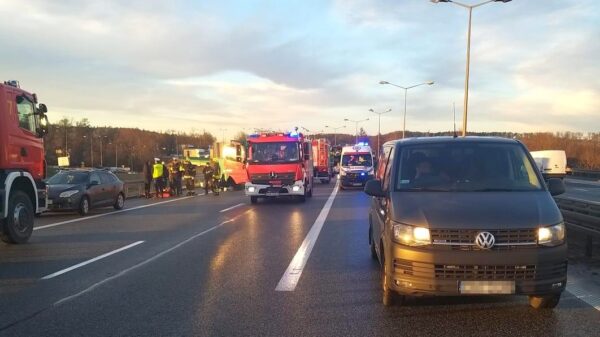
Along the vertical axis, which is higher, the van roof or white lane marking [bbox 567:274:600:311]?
the van roof

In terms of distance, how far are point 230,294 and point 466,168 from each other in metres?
3.19

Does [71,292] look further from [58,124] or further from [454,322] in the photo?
[58,124]

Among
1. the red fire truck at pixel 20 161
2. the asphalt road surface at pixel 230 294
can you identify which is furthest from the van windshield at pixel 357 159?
the red fire truck at pixel 20 161

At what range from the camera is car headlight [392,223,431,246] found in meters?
5.10

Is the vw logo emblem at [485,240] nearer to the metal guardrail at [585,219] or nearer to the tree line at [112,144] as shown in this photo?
the metal guardrail at [585,219]

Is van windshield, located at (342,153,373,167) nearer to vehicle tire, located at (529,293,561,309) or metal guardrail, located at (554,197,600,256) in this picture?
metal guardrail, located at (554,197,600,256)

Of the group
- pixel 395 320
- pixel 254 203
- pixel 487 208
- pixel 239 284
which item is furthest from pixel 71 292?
pixel 254 203

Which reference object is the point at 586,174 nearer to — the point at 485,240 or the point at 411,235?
the point at 485,240

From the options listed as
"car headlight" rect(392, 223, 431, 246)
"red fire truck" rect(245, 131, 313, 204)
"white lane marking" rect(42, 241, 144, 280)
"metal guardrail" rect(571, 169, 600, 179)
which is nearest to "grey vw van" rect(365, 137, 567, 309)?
"car headlight" rect(392, 223, 431, 246)

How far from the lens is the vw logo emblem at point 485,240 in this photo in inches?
194

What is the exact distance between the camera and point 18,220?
10.5 metres

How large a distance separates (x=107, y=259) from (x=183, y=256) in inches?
49.4

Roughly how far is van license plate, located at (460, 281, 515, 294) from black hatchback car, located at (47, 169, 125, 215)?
14.3m

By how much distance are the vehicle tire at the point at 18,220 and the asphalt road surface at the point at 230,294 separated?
0.31 m
